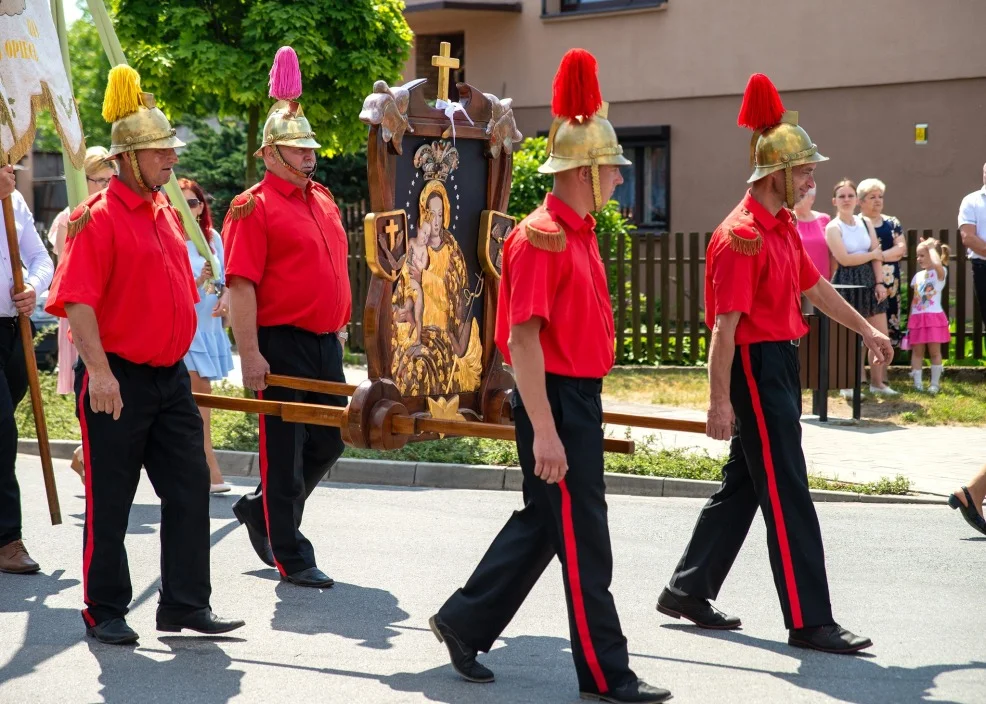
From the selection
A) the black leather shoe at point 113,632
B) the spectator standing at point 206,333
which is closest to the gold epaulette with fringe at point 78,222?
the black leather shoe at point 113,632

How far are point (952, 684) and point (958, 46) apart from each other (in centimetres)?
1413

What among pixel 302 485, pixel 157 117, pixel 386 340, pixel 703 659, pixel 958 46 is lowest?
pixel 703 659

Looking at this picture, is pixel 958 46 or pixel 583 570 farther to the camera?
pixel 958 46

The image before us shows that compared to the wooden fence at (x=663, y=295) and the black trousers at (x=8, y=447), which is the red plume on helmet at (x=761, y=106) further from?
the wooden fence at (x=663, y=295)

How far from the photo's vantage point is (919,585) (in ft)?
20.5

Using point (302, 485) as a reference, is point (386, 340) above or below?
above

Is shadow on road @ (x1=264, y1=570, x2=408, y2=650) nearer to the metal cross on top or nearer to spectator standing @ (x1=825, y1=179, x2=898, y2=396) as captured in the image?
the metal cross on top

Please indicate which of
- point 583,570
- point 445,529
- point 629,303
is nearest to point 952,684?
point 583,570

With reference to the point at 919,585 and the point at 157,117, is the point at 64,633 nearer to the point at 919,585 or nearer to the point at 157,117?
the point at 157,117

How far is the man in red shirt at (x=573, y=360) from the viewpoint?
4508 millimetres

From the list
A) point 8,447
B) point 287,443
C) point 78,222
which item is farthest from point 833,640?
point 8,447

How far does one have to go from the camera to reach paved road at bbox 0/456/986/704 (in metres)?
4.85

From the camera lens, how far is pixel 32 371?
631 cm

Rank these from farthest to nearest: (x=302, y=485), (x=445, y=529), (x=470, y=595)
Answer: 1. (x=445, y=529)
2. (x=302, y=485)
3. (x=470, y=595)
